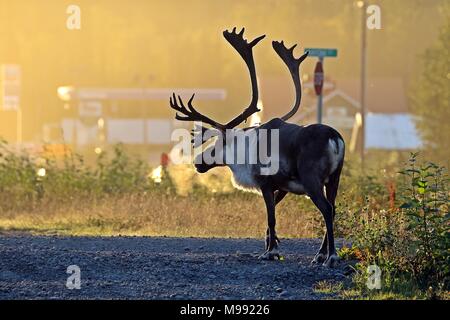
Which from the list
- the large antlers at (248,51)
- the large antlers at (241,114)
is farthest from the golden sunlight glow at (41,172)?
the large antlers at (248,51)

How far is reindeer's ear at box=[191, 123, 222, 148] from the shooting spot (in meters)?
15.9

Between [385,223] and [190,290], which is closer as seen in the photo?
[190,290]

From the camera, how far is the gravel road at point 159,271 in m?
12.4

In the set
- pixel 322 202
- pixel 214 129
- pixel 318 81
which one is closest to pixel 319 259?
pixel 322 202

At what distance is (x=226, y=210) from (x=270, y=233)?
21.5 feet

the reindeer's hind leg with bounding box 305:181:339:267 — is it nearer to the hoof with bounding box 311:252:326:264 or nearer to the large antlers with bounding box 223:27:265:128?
the hoof with bounding box 311:252:326:264

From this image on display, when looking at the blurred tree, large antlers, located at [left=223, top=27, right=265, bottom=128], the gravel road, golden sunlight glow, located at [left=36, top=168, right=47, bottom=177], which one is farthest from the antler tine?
the blurred tree

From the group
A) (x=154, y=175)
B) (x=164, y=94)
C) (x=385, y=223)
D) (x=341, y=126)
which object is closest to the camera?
(x=385, y=223)

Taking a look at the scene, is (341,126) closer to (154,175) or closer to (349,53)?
(349,53)

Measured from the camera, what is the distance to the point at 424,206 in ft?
43.6

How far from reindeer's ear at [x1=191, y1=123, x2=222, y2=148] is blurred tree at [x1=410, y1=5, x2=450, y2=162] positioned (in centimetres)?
4373

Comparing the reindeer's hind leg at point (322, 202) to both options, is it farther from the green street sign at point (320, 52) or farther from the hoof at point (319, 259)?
the green street sign at point (320, 52)
